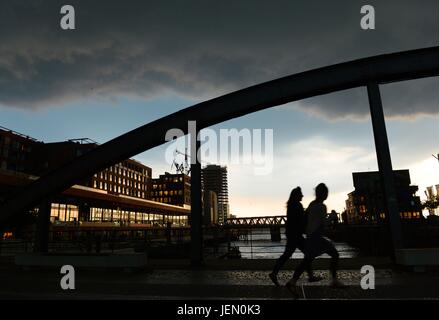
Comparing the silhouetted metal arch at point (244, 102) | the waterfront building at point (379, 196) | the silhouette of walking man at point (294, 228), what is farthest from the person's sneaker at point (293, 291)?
the waterfront building at point (379, 196)

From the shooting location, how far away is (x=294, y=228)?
6.51 meters

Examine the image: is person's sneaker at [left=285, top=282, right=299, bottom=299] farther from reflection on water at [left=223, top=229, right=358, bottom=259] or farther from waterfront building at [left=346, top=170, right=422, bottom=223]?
waterfront building at [left=346, top=170, right=422, bottom=223]

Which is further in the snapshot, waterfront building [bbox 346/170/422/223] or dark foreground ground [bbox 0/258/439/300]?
waterfront building [bbox 346/170/422/223]

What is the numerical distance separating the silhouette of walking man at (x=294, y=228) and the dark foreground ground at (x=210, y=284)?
1.90 feet

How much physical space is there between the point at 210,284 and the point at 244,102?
236 inches

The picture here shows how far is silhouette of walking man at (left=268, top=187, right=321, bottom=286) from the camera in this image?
254 inches

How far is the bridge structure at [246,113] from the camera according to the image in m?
9.72

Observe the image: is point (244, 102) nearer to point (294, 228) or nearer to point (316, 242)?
point (294, 228)

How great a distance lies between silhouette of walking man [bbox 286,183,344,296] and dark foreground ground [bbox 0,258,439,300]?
12.1 inches

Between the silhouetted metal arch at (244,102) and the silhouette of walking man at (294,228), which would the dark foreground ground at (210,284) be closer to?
the silhouette of walking man at (294,228)

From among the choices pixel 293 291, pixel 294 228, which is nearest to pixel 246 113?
pixel 294 228

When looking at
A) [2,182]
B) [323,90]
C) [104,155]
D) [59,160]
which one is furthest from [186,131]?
[59,160]

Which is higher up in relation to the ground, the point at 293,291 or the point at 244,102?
the point at 244,102

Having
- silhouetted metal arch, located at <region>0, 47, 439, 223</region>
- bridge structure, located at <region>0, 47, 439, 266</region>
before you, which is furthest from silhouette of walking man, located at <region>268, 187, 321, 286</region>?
silhouetted metal arch, located at <region>0, 47, 439, 223</region>
